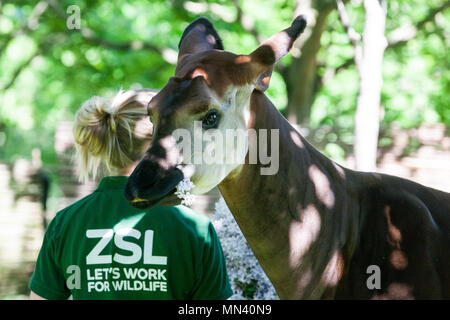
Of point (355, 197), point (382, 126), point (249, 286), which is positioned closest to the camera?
point (355, 197)

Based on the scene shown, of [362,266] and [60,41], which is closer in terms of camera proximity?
[362,266]

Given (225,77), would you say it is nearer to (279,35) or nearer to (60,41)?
(279,35)

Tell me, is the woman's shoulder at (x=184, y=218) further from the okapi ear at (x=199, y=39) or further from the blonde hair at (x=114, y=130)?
the okapi ear at (x=199, y=39)

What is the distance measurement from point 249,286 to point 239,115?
3.83ft

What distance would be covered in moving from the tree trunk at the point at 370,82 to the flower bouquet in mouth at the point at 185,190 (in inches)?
74.3

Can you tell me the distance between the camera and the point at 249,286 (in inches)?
121

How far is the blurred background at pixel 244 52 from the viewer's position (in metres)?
7.84

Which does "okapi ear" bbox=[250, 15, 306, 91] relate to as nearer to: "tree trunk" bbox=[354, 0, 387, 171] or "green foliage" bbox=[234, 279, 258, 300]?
"green foliage" bbox=[234, 279, 258, 300]

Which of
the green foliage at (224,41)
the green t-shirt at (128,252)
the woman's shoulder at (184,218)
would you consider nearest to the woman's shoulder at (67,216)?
the green t-shirt at (128,252)

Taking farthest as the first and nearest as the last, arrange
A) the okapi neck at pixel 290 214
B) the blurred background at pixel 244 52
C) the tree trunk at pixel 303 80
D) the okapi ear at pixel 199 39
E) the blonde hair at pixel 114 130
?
the tree trunk at pixel 303 80, the blurred background at pixel 244 52, the okapi ear at pixel 199 39, the blonde hair at pixel 114 130, the okapi neck at pixel 290 214

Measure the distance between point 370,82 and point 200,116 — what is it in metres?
1.89

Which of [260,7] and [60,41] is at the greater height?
[260,7]
